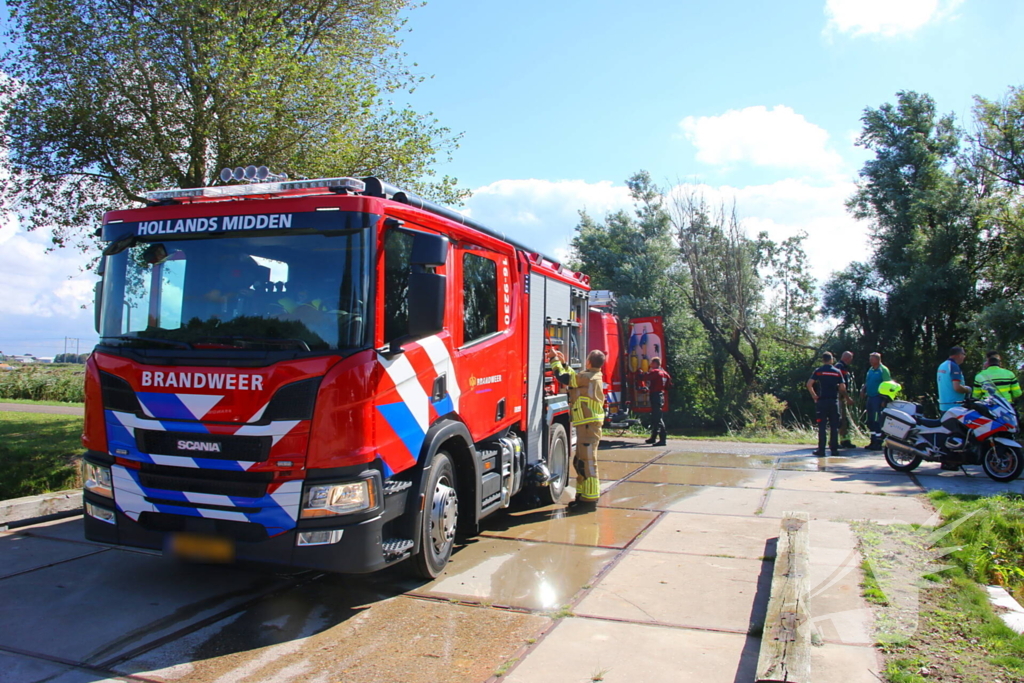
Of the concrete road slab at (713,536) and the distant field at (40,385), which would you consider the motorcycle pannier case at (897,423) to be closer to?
the concrete road slab at (713,536)

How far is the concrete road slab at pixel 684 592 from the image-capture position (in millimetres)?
4777

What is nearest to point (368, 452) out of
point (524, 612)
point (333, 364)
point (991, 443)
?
point (333, 364)

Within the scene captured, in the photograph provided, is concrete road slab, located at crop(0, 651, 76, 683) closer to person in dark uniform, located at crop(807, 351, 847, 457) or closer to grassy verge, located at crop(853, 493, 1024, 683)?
grassy verge, located at crop(853, 493, 1024, 683)

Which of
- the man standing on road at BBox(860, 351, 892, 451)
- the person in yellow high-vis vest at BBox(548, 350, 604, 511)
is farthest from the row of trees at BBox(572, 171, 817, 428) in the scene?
the person in yellow high-vis vest at BBox(548, 350, 604, 511)

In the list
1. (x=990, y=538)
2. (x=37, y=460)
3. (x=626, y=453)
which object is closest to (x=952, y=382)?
(x=990, y=538)

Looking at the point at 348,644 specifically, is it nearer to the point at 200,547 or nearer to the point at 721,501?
the point at 200,547

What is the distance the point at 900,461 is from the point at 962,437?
36.2 inches

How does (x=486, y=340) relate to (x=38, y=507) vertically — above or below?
above

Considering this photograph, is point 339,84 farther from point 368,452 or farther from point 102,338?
point 368,452

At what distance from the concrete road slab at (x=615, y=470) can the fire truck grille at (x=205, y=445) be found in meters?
6.28

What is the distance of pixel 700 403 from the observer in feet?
95.2

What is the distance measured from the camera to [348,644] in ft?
14.2

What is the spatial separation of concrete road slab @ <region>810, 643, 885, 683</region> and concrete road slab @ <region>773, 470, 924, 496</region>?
17.2 ft

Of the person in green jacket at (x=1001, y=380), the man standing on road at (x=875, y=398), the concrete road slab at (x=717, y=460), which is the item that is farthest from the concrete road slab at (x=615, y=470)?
the person in green jacket at (x=1001, y=380)
